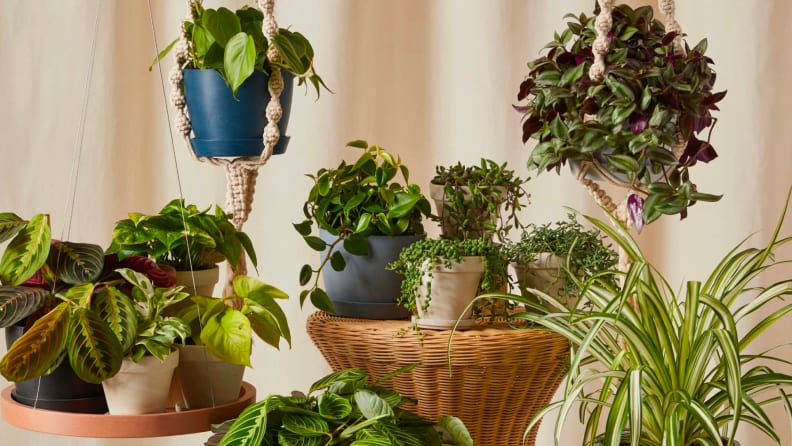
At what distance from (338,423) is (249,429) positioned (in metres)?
0.12

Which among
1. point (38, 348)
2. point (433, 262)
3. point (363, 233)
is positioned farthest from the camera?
point (363, 233)

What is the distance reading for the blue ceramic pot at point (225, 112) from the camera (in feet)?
4.32

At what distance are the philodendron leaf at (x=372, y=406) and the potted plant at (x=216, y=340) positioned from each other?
0.45 ft

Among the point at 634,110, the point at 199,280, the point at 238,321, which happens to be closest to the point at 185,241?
the point at 199,280

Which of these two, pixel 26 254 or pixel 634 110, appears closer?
pixel 26 254

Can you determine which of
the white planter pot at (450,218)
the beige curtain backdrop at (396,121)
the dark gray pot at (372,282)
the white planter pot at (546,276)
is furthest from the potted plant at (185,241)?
the beige curtain backdrop at (396,121)

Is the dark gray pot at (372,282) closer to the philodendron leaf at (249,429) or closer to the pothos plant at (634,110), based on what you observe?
the pothos plant at (634,110)

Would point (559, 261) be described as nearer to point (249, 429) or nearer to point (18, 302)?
point (249, 429)

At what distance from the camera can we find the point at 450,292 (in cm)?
138

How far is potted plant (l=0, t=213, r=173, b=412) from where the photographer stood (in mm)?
1065

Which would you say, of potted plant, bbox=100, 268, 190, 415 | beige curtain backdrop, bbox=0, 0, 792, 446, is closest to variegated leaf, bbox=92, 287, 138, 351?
potted plant, bbox=100, 268, 190, 415

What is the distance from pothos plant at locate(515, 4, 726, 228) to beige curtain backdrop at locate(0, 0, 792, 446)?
0.76 metres

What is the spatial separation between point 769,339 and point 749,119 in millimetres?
523

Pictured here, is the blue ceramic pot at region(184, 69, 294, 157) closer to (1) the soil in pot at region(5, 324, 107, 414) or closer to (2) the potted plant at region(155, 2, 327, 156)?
(2) the potted plant at region(155, 2, 327, 156)
